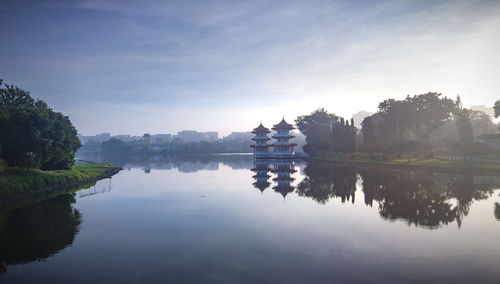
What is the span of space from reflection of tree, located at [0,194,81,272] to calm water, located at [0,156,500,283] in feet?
0.16

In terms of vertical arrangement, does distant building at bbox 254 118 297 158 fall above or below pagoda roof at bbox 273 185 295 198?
above

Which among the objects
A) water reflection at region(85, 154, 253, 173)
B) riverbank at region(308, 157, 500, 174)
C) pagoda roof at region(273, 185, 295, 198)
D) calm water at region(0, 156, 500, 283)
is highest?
riverbank at region(308, 157, 500, 174)

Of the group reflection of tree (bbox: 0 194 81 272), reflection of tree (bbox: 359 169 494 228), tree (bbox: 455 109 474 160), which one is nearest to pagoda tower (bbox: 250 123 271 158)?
tree (bbox: 455 109 474 160)

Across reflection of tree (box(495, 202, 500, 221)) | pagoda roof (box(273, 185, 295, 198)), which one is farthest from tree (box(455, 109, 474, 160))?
pagoda roof (box(273, 185, 295, 198))

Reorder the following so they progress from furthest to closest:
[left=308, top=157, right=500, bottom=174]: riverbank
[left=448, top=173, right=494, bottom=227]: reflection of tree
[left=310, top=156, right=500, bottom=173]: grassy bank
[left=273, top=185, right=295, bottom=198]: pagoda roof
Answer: [left=310, top=156, right=500, bottom=173]: grassy bank → [left=308, top=157, right=500, bottom=174]: riverbank → [left=273, top=185, right=295, bottom=198]: pagoda roof → [left=448, top=173, right=494, bottom=227]: reflection of tree

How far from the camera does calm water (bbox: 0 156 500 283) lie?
29.5ft

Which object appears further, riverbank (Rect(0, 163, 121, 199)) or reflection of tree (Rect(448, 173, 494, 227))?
riverbank (Rect(0, 163, 121, 199))

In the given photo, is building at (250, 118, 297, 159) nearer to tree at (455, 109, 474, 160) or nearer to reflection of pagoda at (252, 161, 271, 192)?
reflection of pagoda at (252, 161, 271, 192)

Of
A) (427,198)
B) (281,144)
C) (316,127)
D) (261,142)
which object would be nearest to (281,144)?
(281,144)

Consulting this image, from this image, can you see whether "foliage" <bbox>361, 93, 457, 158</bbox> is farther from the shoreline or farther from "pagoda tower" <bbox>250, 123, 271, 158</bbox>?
the shoreline

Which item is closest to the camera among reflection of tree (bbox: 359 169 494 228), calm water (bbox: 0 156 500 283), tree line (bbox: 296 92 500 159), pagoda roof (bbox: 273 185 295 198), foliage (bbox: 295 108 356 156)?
calm water (bbox: 0 156 500 283)

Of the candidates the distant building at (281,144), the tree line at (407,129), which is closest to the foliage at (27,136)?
the tree line at (407,129)

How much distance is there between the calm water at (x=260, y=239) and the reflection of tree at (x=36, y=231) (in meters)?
0.05

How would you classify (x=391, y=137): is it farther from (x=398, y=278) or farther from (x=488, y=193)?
(x=398, y=278)
